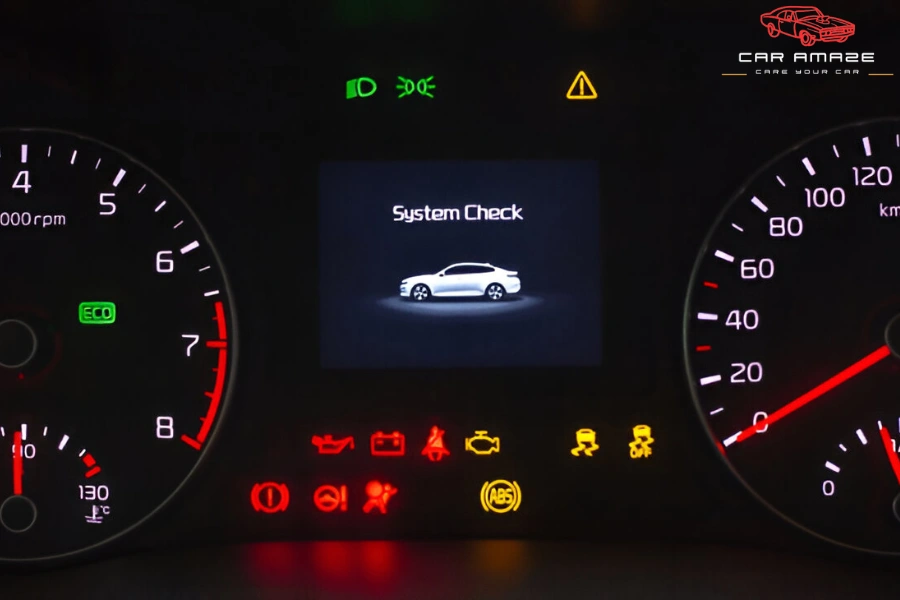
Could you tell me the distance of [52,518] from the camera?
2809 millimetres

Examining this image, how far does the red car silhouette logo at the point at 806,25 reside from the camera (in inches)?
112

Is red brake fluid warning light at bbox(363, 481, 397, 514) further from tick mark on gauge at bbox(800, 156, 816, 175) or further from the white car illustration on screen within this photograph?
tick mark on gauge at bbox(800, 156, 816, 175)

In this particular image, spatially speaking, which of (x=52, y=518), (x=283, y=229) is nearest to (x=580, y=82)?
(x=283, y=229)

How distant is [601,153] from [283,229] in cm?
86

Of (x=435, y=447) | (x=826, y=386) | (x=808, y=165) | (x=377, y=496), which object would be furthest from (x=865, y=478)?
(x=377, y=496)

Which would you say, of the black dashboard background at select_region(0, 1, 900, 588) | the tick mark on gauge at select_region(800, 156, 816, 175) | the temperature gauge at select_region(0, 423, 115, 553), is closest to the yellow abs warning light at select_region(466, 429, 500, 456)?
the black dashboard background at select_region(0, 1, 900, 588)

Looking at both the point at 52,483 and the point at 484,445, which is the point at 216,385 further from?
the point at 484,445

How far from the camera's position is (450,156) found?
9.52 ft

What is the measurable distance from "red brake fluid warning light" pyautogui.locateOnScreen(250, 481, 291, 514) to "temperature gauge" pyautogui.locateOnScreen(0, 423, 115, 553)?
37 cm

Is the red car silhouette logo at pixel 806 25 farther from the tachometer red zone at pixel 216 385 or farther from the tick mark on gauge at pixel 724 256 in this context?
the tachometer red zone at pixel 216 385

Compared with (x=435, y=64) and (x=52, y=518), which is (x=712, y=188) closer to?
(x=435, y=64)

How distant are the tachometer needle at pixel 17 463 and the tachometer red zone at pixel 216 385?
1.33ft

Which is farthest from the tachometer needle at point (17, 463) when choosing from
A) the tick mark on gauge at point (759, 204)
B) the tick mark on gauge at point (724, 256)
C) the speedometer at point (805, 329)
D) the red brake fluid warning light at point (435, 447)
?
the tick mark on gauge at point (759, 204)

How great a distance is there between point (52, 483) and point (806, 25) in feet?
7.39
